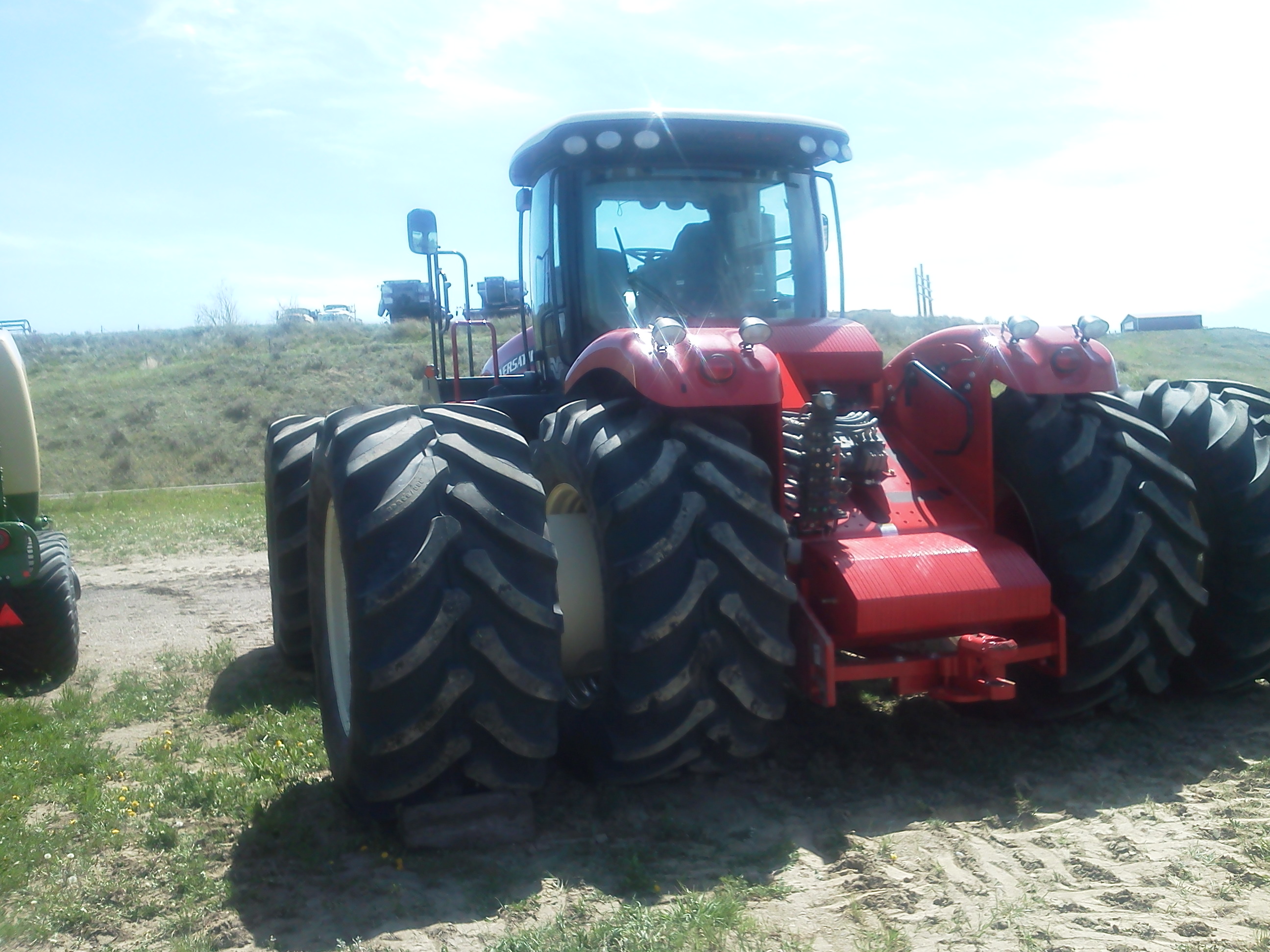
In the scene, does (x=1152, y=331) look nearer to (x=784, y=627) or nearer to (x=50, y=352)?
(x=784, y=627)

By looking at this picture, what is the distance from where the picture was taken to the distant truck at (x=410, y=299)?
655 cm

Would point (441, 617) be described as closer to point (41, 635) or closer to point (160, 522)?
point (41, 635)

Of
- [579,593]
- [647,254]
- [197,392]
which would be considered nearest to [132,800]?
[579,593]

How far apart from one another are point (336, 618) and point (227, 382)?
27.6 metres

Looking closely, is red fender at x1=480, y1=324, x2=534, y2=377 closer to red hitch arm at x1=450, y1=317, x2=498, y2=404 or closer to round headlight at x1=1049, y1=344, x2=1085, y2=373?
red hitch arm at x1=450, y1=317, x2=498, y2=404

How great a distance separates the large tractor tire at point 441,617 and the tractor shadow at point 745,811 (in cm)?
26

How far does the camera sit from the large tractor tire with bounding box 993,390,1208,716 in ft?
13.2

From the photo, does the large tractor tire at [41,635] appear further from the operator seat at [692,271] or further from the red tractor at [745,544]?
the operator seat at [692,271]

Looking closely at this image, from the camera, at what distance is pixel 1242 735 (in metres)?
4.23

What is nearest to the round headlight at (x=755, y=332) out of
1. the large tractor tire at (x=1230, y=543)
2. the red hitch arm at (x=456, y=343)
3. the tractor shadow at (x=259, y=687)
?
the large tractor tire at (x=1230, y=543)

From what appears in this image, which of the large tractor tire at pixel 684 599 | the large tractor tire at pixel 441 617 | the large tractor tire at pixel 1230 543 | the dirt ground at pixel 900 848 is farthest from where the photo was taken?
the large tractor tire at pixel 1230 543

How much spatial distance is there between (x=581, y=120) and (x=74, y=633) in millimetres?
4173

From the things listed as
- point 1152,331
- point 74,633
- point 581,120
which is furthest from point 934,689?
point 1152,331

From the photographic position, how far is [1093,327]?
4184 mm
